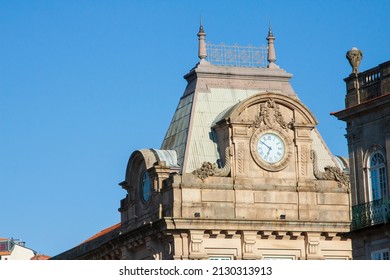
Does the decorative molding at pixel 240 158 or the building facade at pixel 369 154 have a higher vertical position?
the decorative molding at pixel 240 158

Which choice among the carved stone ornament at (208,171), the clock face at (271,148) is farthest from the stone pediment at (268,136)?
the carved stone ornament at (208,171)

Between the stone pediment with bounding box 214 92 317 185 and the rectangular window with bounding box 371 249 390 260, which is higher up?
the stone pediment with bounding box 214 92 317 185

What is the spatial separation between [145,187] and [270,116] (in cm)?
721

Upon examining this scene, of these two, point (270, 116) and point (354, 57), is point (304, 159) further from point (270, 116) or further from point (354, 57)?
point (354, 57)

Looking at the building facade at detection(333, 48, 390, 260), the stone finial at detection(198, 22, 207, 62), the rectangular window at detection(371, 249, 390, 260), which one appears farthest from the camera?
the stone finial at detection(198, 22, 207, 62)

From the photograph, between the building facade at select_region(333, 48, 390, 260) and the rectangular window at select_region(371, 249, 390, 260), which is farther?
the building facade at select_region(333, 48, 390, 260)

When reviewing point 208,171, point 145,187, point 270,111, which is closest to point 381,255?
point 208,171

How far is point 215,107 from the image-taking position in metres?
76.7

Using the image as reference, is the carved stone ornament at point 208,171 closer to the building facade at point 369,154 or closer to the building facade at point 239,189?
the building facade at point 239,189

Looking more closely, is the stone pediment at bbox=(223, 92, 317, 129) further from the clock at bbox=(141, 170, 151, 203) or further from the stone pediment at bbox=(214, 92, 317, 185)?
the clock at bbox=(141, 170, 151, 203)

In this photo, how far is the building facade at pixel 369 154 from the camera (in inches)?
2420

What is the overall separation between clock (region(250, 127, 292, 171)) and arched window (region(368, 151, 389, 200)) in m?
10.9

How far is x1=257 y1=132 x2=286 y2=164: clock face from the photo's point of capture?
73.5m

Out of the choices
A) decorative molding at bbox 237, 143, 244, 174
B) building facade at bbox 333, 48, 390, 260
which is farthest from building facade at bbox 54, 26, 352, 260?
building facade at bbox 333, 48, 390, 260
